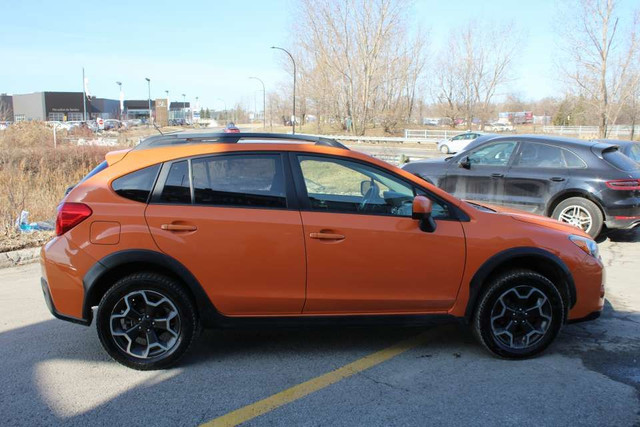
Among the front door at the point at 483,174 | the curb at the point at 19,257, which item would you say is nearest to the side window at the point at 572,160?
the front door at the point at 483,174

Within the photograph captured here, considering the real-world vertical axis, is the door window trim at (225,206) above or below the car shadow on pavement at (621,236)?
above

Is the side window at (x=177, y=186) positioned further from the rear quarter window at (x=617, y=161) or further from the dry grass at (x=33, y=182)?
the rear quarter window at (x=617, y=161)

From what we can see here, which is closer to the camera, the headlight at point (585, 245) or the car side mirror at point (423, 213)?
the car side mirror at point (423, 213)

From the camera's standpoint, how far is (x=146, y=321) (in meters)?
3.79

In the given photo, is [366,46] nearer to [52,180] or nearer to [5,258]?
[52,180]

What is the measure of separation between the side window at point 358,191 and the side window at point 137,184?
1121 mm

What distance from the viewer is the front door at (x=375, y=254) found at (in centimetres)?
380

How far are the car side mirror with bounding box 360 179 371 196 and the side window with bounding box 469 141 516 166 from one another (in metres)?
5.20

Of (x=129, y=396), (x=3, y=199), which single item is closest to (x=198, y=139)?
(x=129, y=396)

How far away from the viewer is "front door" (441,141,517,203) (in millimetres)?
8531

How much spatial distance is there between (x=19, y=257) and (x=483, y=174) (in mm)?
7161

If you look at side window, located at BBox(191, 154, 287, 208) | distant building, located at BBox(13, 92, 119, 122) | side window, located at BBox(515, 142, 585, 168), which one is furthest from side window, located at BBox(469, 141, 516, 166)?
distant building, located at BBox(13, 92, 119, 122)

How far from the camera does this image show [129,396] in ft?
11.3

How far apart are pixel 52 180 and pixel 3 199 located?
2665 millimetres
